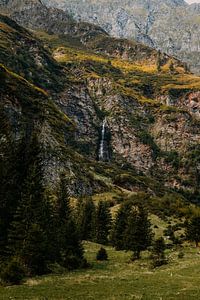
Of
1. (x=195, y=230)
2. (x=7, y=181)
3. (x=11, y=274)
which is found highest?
(x=7, y=181)

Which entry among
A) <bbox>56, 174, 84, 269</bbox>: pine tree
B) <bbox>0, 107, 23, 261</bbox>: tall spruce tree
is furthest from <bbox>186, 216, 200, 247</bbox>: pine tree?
<bbox>0, 107, 23, 261</bbox>: tall spruce tree

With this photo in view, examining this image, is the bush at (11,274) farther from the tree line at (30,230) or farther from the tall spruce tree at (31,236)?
the tall spruce tree at (31,236)

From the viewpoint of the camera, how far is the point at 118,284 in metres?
39.1

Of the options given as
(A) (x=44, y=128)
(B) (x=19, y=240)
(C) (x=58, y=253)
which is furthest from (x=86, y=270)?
(A) (x=44, y=128)

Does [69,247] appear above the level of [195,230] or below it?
below

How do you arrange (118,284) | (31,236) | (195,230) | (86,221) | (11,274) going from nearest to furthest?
(11,274) → (118,284) → (31,236) → (195,230) → (86,221)

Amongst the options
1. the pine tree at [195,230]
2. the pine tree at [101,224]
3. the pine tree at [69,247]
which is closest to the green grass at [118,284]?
the pine tree at [69,247]

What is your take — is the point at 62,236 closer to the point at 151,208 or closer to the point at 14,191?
the point at 14,191

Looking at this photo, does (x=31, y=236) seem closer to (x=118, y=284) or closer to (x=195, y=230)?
(x=118, y=284)

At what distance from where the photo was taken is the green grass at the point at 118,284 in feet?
107

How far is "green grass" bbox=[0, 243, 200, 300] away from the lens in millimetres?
32531

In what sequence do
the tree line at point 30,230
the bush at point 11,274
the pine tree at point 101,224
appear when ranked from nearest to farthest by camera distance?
the bush at point 11,274
the tree line at point 30,230
the pine tree at point 101,224

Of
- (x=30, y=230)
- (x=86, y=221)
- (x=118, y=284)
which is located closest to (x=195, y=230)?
(x=86, y=221)

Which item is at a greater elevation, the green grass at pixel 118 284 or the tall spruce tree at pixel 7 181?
the tall spruce tree at pixel 7 181
